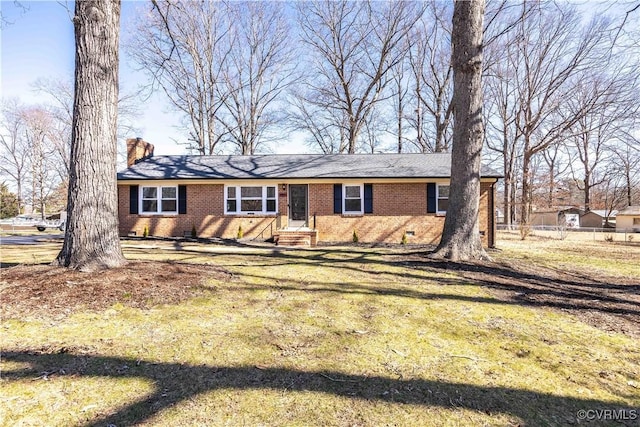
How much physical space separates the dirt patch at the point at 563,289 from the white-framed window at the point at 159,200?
426 inches

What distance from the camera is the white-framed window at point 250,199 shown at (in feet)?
46.4

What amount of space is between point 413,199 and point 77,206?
1158cm

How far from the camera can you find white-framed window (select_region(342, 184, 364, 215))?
13711 millimetres

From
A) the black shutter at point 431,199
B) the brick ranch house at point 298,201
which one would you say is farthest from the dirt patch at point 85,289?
the black shutter at point 431,199

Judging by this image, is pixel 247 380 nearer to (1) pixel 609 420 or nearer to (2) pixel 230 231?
(1) pixel 609 420

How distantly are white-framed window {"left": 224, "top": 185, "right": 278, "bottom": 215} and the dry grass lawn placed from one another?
840 centimetres

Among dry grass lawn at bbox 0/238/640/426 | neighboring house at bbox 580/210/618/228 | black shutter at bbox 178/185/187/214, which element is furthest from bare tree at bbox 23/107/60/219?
neighboring house at bbox 580/210/618/228

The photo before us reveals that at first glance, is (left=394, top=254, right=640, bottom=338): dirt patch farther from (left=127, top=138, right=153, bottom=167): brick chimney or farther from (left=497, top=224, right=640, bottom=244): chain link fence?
(left=127, top=138, right=153, bottom=167): brick chimney

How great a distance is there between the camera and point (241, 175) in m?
14.0

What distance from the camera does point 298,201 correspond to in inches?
560

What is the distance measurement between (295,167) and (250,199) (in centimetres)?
262

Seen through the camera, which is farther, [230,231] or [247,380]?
[230,231]

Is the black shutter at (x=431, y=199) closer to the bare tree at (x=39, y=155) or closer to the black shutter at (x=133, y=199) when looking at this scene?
the black shutter at (x=133, y=199)

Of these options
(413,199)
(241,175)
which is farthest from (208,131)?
(413,199)
